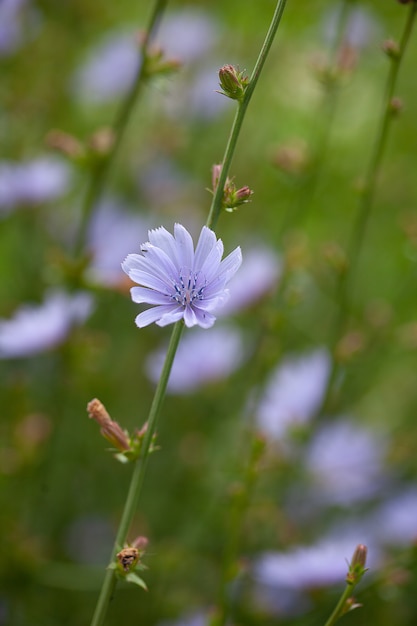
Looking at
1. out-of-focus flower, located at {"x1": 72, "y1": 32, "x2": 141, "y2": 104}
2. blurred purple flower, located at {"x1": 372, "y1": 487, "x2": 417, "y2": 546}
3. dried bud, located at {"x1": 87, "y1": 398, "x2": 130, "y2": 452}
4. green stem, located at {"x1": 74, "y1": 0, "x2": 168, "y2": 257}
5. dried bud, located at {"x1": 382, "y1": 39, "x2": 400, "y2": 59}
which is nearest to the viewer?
dried bud, located at {"x1": 87, "y1": 398, "x2": 130, "y2": 452}

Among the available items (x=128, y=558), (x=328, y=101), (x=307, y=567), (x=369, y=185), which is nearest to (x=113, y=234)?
(x=328, y=101)

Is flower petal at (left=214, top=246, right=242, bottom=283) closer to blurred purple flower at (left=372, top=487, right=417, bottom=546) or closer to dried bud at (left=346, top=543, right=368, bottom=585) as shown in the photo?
dried bud at (left=346, top=543, right=368, bottom=585)

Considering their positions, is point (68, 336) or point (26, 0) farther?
point (26, 0)

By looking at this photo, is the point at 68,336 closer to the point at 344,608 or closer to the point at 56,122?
the point at 344,608

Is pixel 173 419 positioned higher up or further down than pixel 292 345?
further down

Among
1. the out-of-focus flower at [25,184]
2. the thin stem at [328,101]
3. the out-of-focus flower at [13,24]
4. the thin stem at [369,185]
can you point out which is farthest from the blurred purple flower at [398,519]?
the out-of-focus flower at [13,24]

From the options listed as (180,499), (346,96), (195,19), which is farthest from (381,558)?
(346,96)

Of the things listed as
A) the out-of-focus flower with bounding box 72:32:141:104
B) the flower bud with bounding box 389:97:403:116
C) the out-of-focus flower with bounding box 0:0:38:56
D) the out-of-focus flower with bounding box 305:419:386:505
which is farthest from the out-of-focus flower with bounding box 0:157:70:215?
the flower bud with bounding box 389:97:403:116
